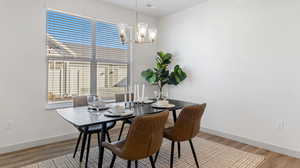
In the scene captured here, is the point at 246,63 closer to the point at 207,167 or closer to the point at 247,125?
the point at 247,125

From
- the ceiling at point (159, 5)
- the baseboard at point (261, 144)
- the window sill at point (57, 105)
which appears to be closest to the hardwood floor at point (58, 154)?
the baseboard at point (261, 144)

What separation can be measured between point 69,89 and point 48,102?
0.44 metres

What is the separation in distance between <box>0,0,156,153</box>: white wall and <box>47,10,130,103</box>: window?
19 centimetres

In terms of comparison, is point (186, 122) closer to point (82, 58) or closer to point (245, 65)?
point (245, 65)

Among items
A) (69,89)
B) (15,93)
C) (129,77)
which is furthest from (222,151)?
(15,93)

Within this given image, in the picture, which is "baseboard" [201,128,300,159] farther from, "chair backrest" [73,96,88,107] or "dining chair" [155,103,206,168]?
"chair backrest" [73,96,88,107]

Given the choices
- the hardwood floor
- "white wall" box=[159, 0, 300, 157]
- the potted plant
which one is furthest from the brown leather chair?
the potted plant

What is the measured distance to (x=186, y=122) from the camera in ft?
6.57

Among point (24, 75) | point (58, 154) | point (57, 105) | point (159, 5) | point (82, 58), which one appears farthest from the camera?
point (159, 5)

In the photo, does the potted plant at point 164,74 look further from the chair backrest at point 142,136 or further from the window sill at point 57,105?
the chair backrest at point 142,136

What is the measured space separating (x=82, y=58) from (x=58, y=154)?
1.90 metres

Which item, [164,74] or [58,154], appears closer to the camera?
[58,154]

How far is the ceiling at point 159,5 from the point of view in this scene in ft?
12.1

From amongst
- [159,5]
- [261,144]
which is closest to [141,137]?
[261,144]
